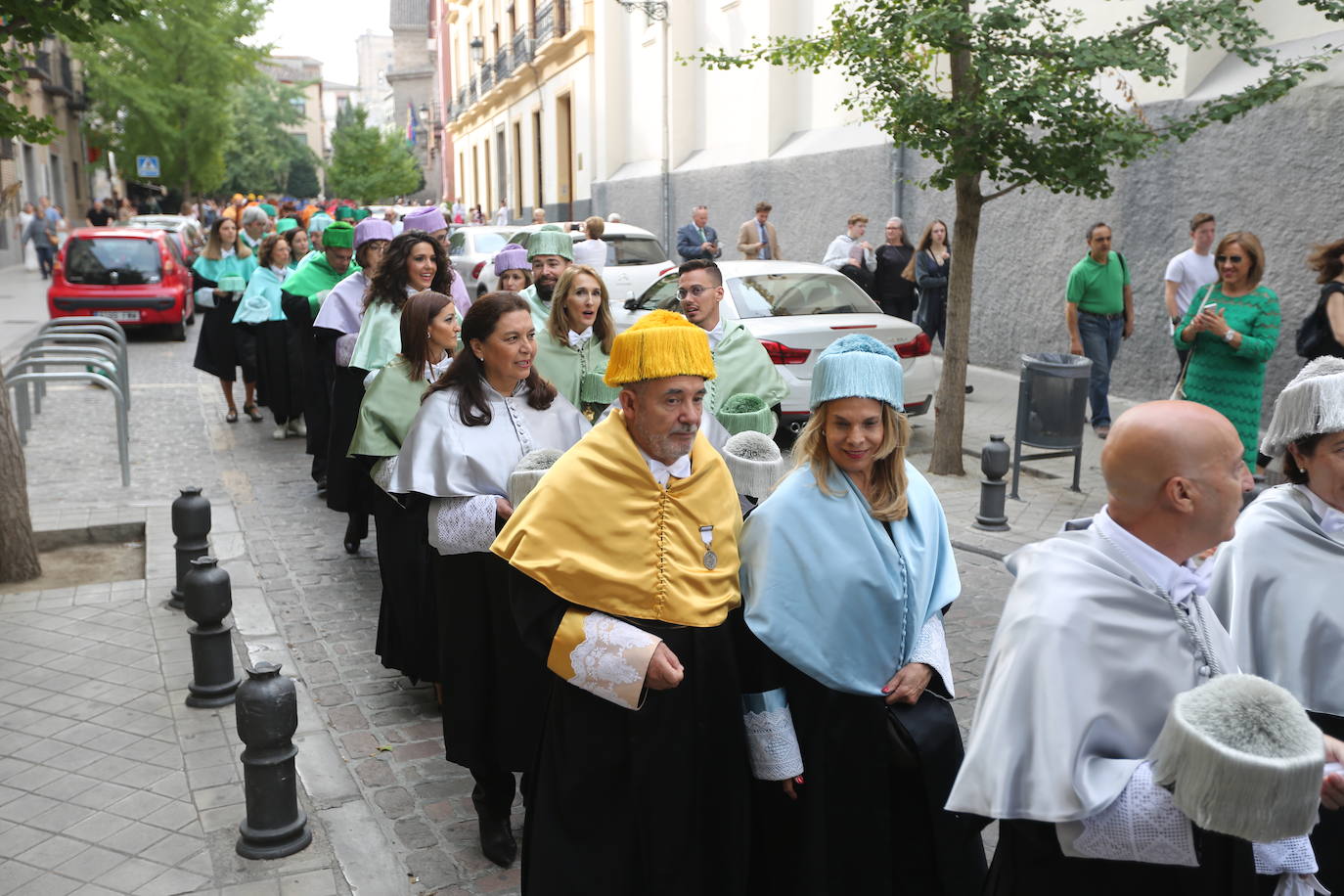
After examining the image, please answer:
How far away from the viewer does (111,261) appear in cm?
1931

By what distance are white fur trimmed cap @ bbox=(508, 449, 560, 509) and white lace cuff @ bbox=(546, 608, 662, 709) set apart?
0.64 metres

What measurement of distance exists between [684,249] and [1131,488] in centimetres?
1712

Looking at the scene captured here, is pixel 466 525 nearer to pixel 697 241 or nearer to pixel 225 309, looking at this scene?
pixel 225 309

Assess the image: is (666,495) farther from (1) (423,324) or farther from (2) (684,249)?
(2) (684,249)

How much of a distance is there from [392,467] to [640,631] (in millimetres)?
2405

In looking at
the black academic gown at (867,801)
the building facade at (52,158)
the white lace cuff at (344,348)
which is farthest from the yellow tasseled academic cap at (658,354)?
the building facade at (52,158)

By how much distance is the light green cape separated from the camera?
16.9ft

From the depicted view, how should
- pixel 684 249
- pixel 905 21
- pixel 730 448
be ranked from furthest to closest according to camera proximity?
pixel 684 249 < pixel 905 21 < pixel 730 448

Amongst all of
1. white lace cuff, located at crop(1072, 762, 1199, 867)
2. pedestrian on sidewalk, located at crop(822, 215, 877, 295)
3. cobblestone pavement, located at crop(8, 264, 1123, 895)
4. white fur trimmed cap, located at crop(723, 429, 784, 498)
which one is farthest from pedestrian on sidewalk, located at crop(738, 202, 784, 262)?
white lace cuff, located at crop(1072, 762, 1199, 867)

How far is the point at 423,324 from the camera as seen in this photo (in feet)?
17.4

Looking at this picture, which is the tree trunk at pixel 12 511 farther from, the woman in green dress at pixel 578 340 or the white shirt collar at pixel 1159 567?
the white shirt collar at pixel 1159 567

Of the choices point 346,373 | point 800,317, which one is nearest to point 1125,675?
point 346,373

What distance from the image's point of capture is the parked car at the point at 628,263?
17.2m

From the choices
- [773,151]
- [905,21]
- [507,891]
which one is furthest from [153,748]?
[773,151]
